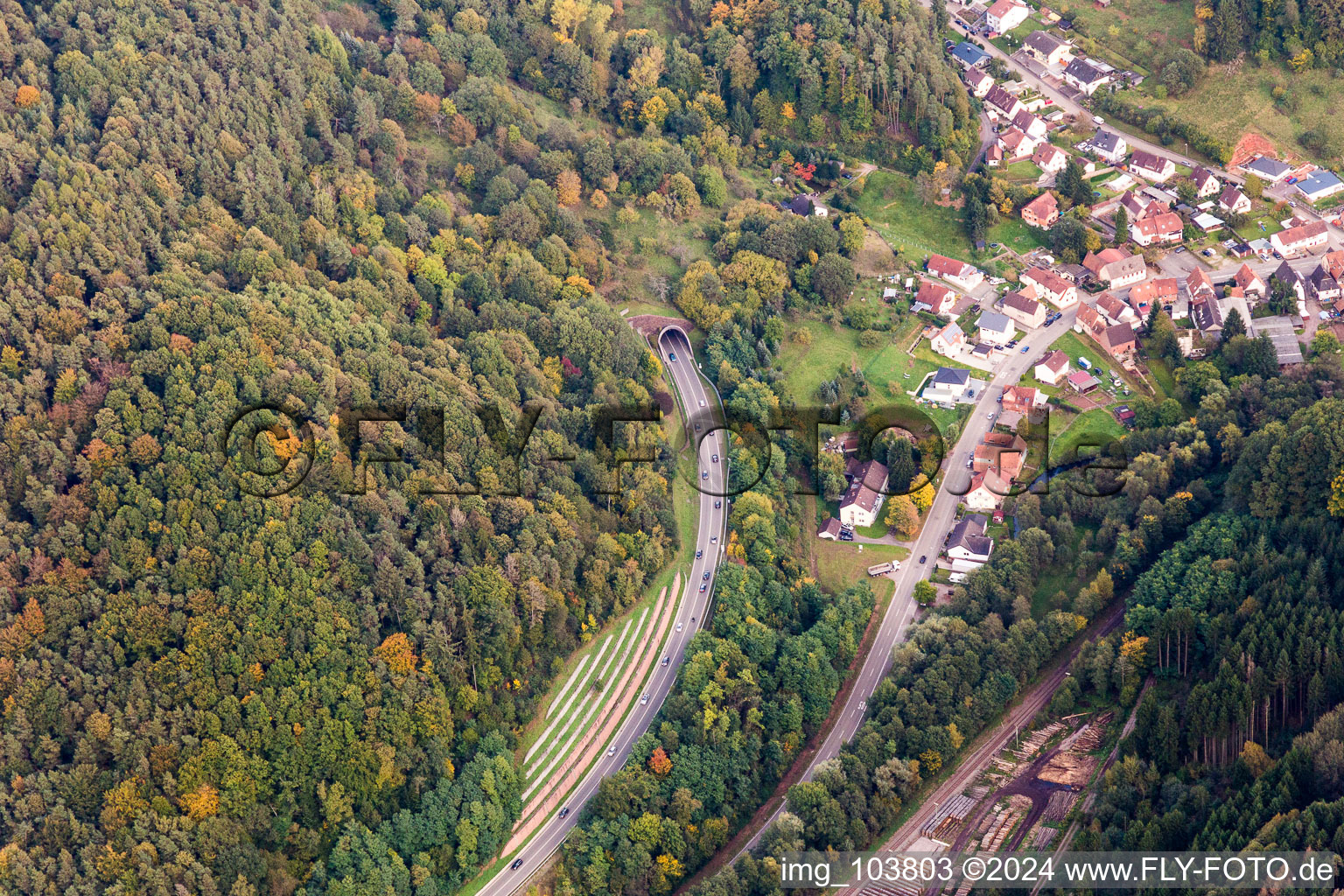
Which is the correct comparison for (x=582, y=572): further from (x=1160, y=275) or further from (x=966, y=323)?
(x=1160, y=275)

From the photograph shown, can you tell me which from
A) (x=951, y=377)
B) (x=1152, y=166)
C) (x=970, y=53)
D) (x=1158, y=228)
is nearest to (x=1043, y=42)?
(x=970, y=53)

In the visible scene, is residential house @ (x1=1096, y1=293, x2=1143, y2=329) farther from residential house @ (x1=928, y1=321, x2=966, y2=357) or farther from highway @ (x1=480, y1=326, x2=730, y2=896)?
highway @ (x1=480, y1=326, x2=730, y2=896)

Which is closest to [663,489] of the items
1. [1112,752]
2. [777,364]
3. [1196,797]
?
[777,364]

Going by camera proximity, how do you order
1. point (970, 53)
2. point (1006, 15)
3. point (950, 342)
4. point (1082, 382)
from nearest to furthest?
point (1082, 382) → point (950, 342) → point (970, 53) → point (1006, 15)

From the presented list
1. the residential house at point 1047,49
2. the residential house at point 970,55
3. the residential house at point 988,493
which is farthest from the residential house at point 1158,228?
the residential house at point 988,493

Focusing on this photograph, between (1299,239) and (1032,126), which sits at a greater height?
(1032,126)

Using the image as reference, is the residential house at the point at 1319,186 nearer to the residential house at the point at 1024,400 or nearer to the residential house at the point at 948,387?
the residential house at the point at 1024,400

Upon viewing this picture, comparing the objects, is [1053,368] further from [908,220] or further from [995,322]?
[908,220]

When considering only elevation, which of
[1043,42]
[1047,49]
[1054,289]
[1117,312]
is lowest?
[1117,312]
